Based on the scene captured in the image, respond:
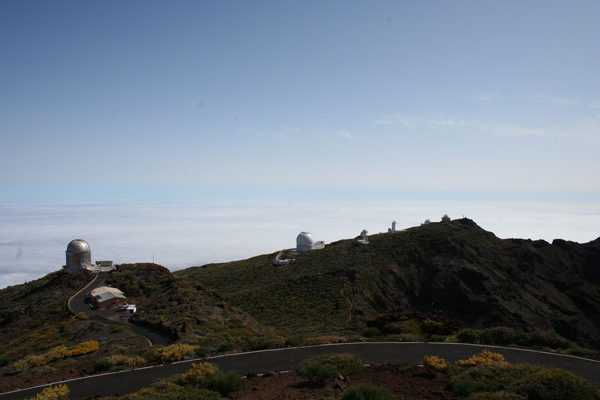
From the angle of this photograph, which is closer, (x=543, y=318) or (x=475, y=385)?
(x=475, y=385)

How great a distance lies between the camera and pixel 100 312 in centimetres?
2603

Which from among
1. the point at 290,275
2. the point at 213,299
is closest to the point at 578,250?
the point at 290,275

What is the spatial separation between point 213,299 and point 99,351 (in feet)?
37.5

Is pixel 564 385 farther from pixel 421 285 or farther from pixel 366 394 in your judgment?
Result: pixel 421 285

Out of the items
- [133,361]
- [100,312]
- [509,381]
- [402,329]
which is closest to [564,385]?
[509,381]

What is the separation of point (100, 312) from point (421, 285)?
33868mm

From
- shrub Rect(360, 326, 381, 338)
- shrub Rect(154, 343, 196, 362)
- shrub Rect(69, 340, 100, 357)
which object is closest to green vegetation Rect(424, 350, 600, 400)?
shrub Rect(360, 326, 381, 338)

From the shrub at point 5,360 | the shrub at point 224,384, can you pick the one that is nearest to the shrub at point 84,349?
the shrub at point 5,360

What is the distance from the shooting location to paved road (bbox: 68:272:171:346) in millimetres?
19078

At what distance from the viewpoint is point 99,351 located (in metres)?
16.1

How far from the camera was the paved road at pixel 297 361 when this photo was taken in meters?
11.0

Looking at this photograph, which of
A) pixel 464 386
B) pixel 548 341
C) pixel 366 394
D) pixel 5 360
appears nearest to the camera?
pixel 366 394

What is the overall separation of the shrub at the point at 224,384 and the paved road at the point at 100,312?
30.7ft

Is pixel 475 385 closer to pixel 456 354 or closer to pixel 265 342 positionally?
pixel 456 354
